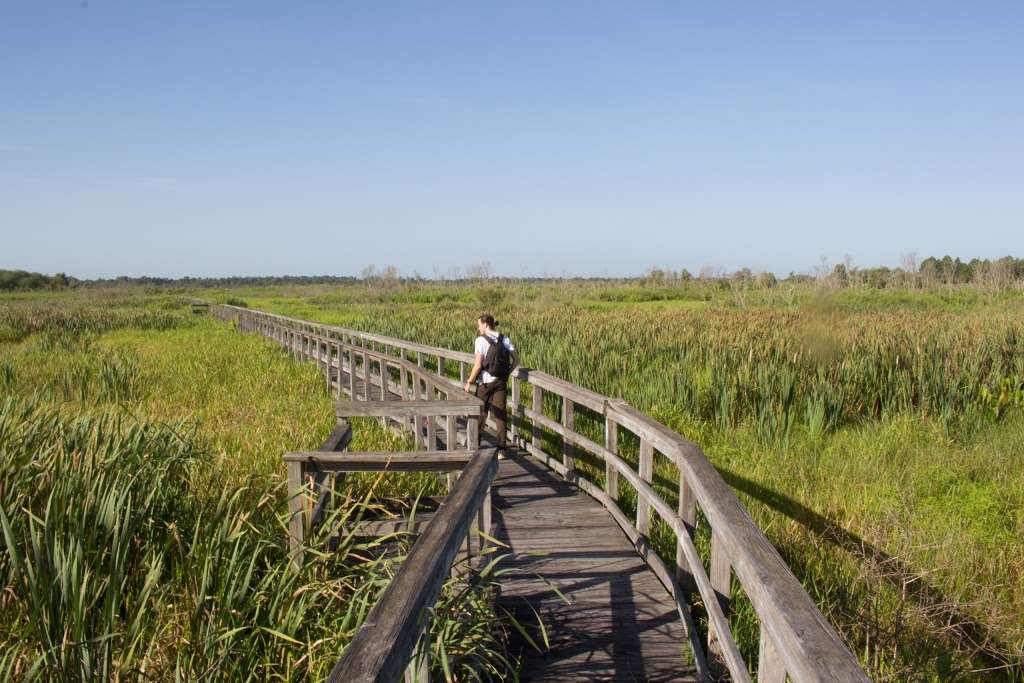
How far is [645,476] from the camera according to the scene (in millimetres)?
4500

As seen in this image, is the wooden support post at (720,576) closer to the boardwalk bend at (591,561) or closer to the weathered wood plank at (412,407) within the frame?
Result: the boardwalk bend at (591,561)

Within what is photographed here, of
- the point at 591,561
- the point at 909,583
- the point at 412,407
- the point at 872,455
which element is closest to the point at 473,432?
the point at 412,407

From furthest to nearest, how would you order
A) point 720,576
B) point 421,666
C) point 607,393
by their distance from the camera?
point 607,393
point 720,576
point 421,666

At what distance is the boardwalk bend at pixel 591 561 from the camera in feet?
5.47

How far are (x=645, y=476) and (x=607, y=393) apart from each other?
4.69 m

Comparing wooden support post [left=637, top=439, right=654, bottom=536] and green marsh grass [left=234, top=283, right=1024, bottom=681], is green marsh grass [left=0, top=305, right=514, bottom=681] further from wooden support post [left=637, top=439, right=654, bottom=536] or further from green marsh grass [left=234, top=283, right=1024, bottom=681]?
green marsh grass [left=234, top=283, right=1024, bottom=681]

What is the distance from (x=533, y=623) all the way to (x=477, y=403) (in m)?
1.87

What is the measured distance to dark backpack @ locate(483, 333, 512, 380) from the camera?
732 centimetres

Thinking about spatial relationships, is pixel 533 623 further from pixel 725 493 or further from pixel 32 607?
pixel 32 607

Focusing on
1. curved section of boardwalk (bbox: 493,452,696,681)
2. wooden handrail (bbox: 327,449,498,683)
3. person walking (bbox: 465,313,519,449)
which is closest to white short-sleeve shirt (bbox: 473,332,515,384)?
person walking (bbox: 465,313,519,449)

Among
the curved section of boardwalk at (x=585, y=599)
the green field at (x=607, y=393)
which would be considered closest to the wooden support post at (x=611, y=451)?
the curved section of boardwalk at (x=585, y=599)

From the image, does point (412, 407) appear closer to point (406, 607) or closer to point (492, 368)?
point (492, 368)

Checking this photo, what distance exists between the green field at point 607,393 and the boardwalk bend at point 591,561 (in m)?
0.42

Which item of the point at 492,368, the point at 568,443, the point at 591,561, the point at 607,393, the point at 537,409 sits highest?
the point at 492,368
